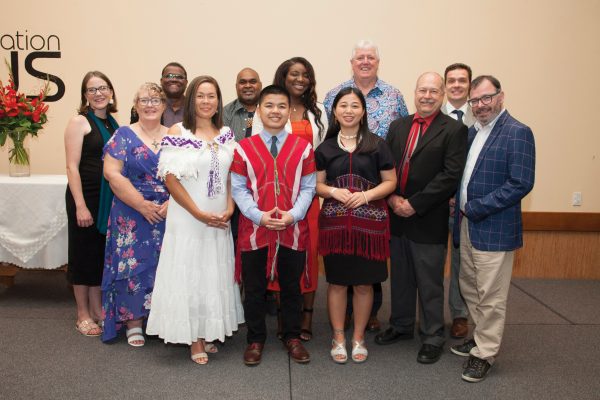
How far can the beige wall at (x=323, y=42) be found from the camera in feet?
15.2

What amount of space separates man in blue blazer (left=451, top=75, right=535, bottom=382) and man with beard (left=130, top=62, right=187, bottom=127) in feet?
6.06

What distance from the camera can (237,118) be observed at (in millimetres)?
3338

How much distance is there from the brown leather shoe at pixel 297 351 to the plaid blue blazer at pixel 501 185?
1.07m

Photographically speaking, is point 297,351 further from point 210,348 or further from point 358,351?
point 210,348

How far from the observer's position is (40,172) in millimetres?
4828

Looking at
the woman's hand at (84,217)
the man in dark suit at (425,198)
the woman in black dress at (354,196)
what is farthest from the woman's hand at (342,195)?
the woman's hand at (84,217)

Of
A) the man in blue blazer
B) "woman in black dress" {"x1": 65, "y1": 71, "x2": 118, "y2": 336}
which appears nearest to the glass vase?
"woman in black dress" {"x1": 65, "y1": 71, "x2": 118, "y2": 336}

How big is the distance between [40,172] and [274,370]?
320 cm

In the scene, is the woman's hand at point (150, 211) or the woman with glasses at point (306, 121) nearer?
the woman's hand at point (150, 211)

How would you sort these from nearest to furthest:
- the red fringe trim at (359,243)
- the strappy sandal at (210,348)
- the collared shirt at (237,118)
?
the red fringe trim at (359,243)
the strappy sandal at (210,348)
the collared shirt at (237,118)

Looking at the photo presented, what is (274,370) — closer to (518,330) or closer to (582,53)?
(518,330)

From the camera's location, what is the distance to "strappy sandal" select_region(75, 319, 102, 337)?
3.27 metres

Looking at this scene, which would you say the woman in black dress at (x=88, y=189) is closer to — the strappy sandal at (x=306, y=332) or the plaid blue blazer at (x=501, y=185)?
the strappy sandal at (x=306, y=332)

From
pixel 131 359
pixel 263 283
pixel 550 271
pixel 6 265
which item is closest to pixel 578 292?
pixel 550 271
